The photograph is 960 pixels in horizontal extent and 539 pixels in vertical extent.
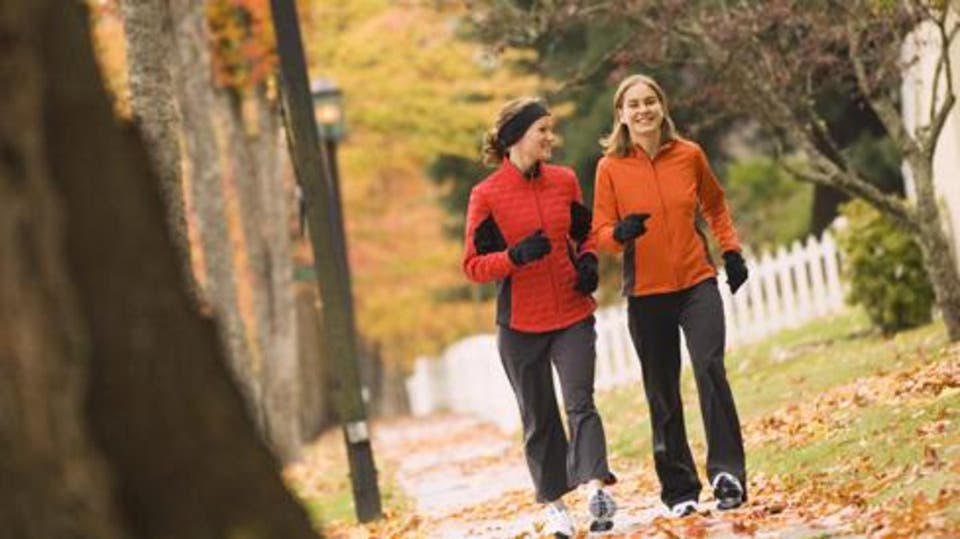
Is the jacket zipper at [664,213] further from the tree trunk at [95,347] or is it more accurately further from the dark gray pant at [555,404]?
the tree trunk at [95,347]

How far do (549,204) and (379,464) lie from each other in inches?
602

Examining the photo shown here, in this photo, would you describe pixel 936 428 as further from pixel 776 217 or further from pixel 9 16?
pixel 776 217

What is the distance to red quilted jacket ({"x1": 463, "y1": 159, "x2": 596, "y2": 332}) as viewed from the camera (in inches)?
400

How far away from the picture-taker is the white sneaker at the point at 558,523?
33.2 ft

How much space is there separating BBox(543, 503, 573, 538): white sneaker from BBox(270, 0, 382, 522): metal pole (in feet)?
15.6

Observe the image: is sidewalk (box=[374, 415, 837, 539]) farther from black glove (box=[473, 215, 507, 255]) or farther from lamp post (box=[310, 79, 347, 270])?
lamp post (box=[310, 79, 347, 270])

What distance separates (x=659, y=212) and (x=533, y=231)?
0.56m

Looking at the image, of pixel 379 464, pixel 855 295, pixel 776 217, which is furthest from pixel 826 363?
pixel 776 217

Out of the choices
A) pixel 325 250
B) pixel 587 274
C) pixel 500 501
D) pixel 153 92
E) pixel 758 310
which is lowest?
pixel 500 501

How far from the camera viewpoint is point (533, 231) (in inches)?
401

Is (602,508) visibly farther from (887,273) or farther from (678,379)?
(887,273)

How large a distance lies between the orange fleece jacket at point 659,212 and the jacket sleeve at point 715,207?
0.05 feet

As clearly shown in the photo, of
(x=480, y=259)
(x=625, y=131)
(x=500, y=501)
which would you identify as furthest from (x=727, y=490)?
(x=500, y=501)

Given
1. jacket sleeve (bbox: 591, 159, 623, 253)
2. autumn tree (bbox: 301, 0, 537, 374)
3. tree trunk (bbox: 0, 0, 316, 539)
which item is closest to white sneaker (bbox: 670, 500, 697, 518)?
jacket sleeve (bbox: 591, 159, 623, 253)
